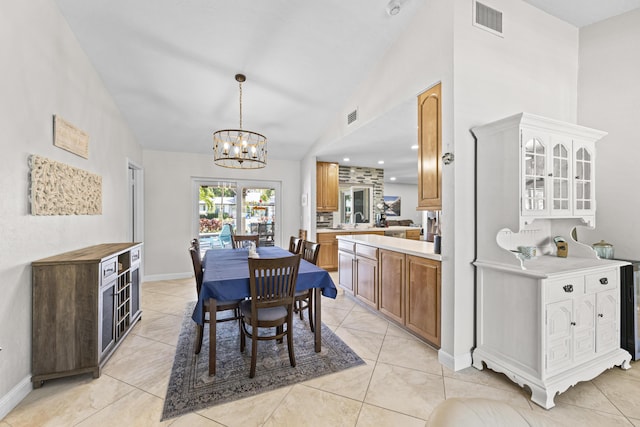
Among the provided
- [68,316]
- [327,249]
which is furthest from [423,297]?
[327,249]

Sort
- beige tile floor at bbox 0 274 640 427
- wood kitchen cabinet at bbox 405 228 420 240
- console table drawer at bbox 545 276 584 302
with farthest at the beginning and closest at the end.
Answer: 1. wood kitchen cabinet at bbox 405 228 420 240
2. console table drawer at bbox 545 276 584 302
3. beige tile floor at bbox 0 274 640 427

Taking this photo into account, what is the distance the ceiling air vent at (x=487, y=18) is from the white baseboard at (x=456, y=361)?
9.09 ft

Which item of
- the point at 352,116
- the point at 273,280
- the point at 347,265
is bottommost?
the point at 347,265

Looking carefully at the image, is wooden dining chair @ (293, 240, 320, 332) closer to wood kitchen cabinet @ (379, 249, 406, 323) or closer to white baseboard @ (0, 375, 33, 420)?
wood kitchen cabinet @ (379, 249, 406, 323)

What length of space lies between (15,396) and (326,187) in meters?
4.88

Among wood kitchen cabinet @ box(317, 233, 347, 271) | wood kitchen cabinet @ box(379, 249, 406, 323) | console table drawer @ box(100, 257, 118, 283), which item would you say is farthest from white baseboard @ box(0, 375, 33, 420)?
wood kitchen cabinet @ box(317, 233, 347, 271)

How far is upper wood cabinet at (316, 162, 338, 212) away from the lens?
581 centimetres

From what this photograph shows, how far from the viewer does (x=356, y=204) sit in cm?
662

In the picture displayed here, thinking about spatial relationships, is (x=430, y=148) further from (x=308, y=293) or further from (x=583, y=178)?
(x=308, y=293)

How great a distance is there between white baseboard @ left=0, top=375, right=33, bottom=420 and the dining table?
116 centimetres

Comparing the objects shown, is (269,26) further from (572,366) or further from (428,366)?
(572,366)

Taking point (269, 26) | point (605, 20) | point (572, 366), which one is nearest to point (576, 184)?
point (572, 366)

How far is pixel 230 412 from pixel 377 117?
3132mm

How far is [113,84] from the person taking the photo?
11.0 feet
